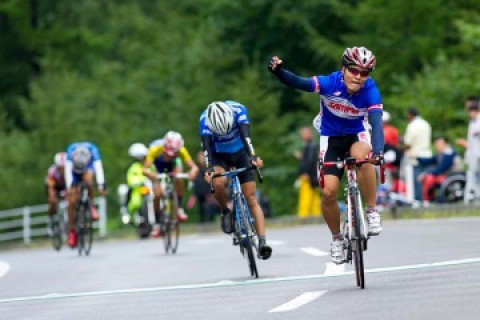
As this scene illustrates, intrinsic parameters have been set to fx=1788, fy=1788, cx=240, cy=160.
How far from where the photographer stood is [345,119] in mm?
15438

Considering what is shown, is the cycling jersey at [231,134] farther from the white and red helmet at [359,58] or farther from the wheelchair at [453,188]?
the wheelchair at [453,188]

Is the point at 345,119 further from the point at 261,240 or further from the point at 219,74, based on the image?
the point at 219,74

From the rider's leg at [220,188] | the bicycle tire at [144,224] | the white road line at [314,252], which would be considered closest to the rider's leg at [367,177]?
the rider's leg at [220,188]

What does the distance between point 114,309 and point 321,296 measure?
1696 millimetres

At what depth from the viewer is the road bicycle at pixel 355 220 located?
14430 millimetres

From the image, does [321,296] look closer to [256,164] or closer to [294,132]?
[256,164]

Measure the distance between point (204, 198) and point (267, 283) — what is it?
68.6 feet

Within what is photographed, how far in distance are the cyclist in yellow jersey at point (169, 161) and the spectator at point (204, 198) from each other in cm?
901

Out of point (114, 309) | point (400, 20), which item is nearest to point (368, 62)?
point (114, 309)

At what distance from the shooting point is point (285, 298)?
14.1 meters

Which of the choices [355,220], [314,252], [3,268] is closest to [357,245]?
[355,220]

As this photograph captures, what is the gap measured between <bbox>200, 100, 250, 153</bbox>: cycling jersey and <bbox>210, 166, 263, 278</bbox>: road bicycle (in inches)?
17.3

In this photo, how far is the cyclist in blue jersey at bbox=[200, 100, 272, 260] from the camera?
59.2ft

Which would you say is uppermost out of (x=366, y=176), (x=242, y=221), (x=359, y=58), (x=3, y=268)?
(x=359, y=58)
